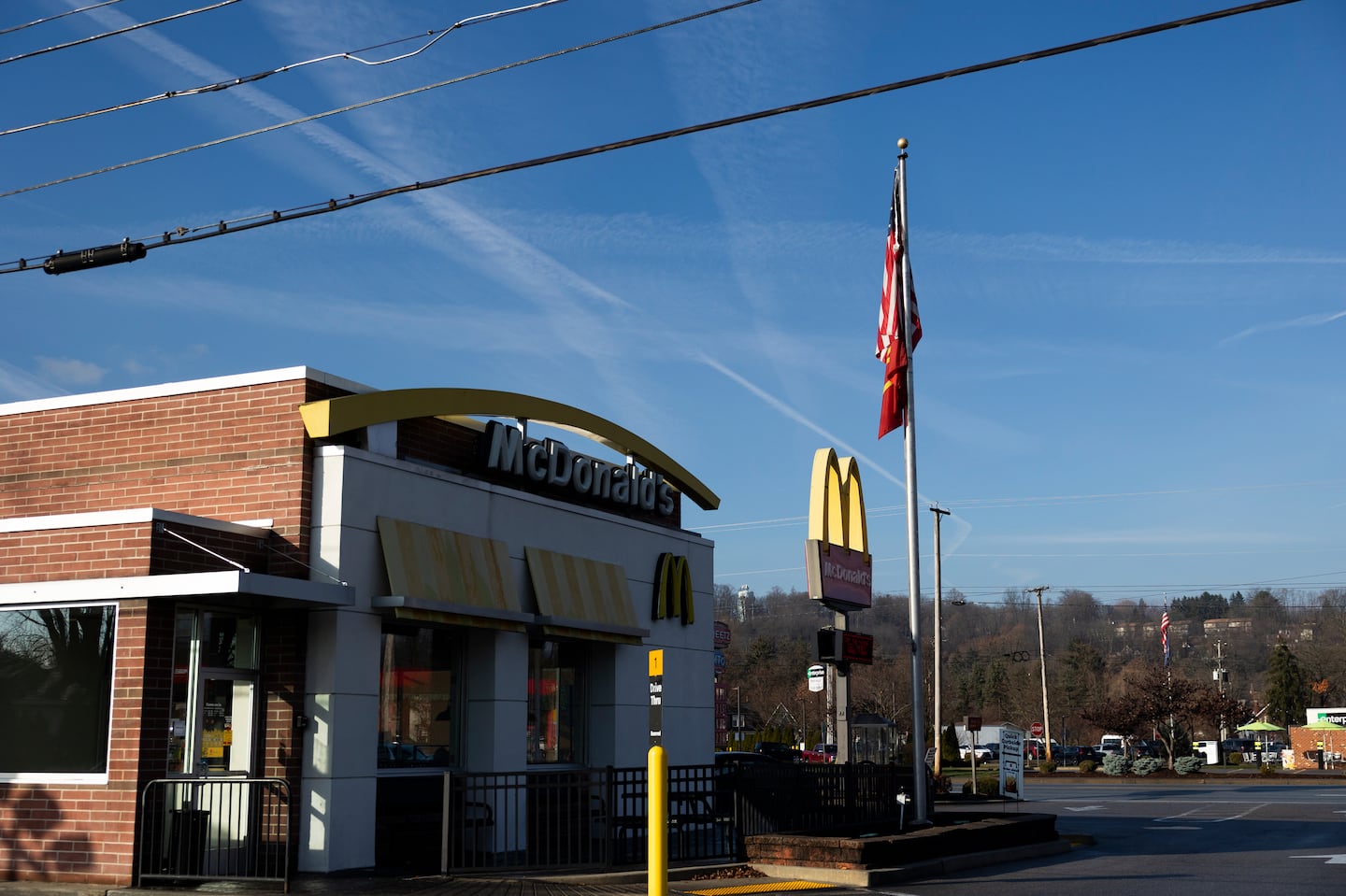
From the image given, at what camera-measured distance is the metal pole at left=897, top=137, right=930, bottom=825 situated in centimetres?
1745

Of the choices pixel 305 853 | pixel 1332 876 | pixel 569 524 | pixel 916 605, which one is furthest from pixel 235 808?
pixel 1332 876

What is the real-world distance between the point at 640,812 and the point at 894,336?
7.77 metres

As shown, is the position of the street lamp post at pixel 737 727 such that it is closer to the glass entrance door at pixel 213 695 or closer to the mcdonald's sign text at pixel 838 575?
the mcdonald's sign text at pixel 838 575

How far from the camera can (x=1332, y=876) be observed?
15.3 metres

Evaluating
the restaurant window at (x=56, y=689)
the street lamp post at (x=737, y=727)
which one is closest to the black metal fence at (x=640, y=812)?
the restaurant window at (x=56, y=689)

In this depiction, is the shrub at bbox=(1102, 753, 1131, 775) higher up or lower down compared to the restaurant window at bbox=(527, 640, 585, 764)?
lower down

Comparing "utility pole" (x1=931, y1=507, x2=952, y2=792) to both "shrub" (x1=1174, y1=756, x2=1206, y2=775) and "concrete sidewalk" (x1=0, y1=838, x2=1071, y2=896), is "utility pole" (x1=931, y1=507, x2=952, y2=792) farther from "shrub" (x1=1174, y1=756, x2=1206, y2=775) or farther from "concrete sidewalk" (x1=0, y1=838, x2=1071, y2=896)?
"concrete sidewalk" (x1=0, y1=838, x2=1071, y2=896)

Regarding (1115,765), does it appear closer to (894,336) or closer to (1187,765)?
(1187,765)

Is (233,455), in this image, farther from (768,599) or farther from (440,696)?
(768,599)

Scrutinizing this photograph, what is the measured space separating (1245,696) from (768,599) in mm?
52257

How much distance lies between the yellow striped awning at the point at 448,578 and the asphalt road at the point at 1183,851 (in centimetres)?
624

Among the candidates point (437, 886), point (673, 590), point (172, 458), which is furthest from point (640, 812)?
point (172, 458)

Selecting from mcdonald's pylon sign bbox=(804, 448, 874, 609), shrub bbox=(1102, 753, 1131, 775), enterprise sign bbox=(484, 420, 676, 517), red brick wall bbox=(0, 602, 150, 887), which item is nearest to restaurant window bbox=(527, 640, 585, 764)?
enterprise sign bbox=(484, 420, 676, 517)

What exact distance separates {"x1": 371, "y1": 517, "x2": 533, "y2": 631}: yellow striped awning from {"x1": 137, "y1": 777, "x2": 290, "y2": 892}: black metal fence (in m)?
2.78
